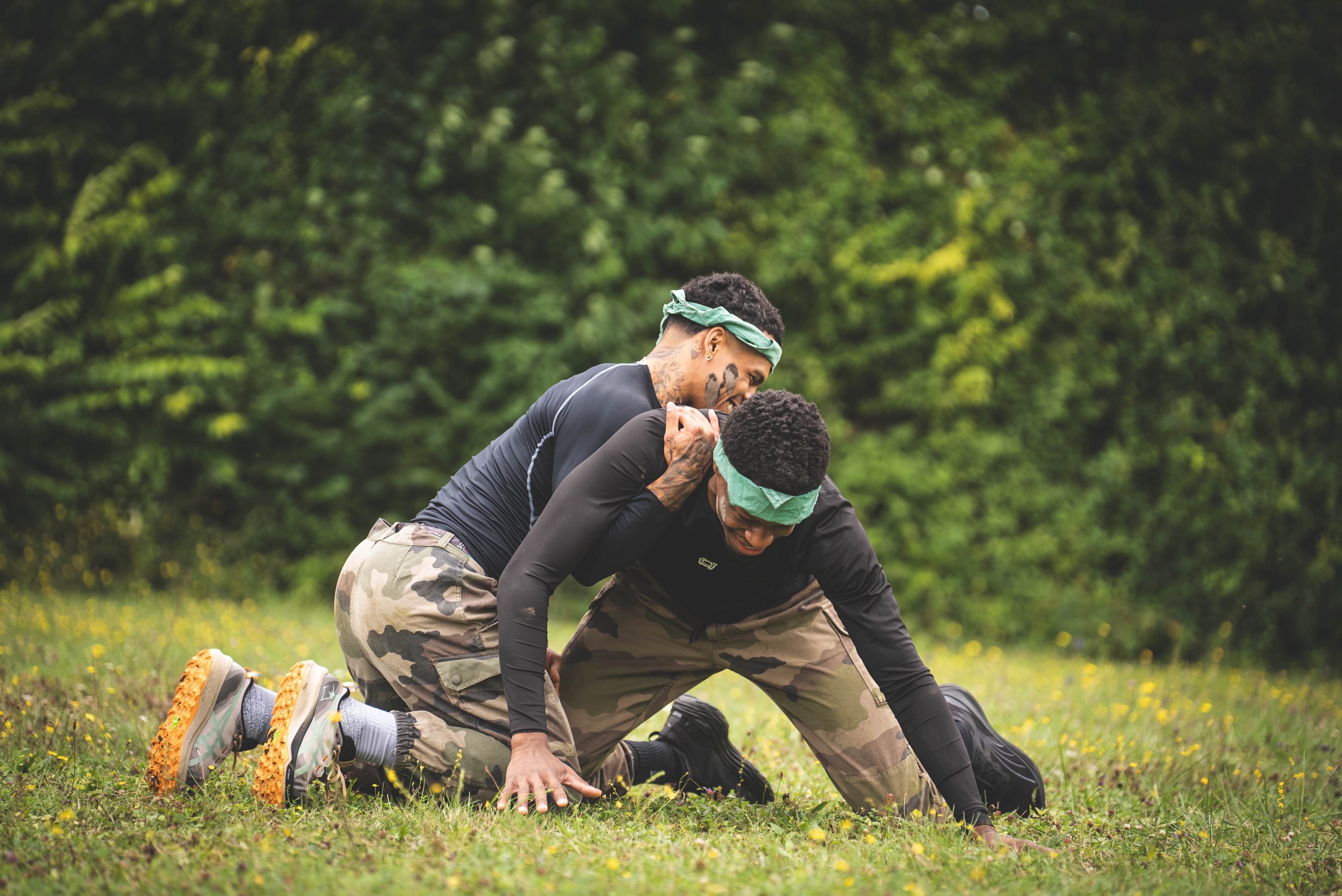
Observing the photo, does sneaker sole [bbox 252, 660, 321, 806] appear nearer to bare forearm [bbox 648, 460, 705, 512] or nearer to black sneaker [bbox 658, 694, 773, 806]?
bare forearm [bbox 648, 460, 705, 512]

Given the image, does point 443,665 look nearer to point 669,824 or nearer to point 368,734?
point 368,734

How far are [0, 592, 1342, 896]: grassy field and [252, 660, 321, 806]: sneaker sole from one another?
6 cm

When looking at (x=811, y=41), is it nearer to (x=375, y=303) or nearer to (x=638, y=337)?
(x=638, y=337)

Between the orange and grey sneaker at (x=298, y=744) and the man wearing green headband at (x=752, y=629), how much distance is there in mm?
539

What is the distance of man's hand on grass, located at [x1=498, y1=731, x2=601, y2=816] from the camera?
272cm

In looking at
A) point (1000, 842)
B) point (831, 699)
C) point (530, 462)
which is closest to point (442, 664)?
point (530, 462)

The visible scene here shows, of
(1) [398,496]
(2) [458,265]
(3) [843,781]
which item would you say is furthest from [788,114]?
(3) [843,781]

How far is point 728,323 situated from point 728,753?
5.18 ft

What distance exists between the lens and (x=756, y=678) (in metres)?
3.27

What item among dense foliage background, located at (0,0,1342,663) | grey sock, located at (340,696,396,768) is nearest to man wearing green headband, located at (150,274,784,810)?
grey sock, located at (340,696,396,768)

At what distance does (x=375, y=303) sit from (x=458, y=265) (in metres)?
0.76

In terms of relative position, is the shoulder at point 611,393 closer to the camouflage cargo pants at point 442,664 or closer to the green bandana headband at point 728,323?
the green bandana headband at point 728,323

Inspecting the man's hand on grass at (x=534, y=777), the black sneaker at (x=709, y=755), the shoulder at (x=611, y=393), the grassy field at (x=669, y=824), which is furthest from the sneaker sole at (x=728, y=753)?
the shoulder at (x=611, y=393)

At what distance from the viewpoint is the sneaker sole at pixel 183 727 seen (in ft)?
9.30
